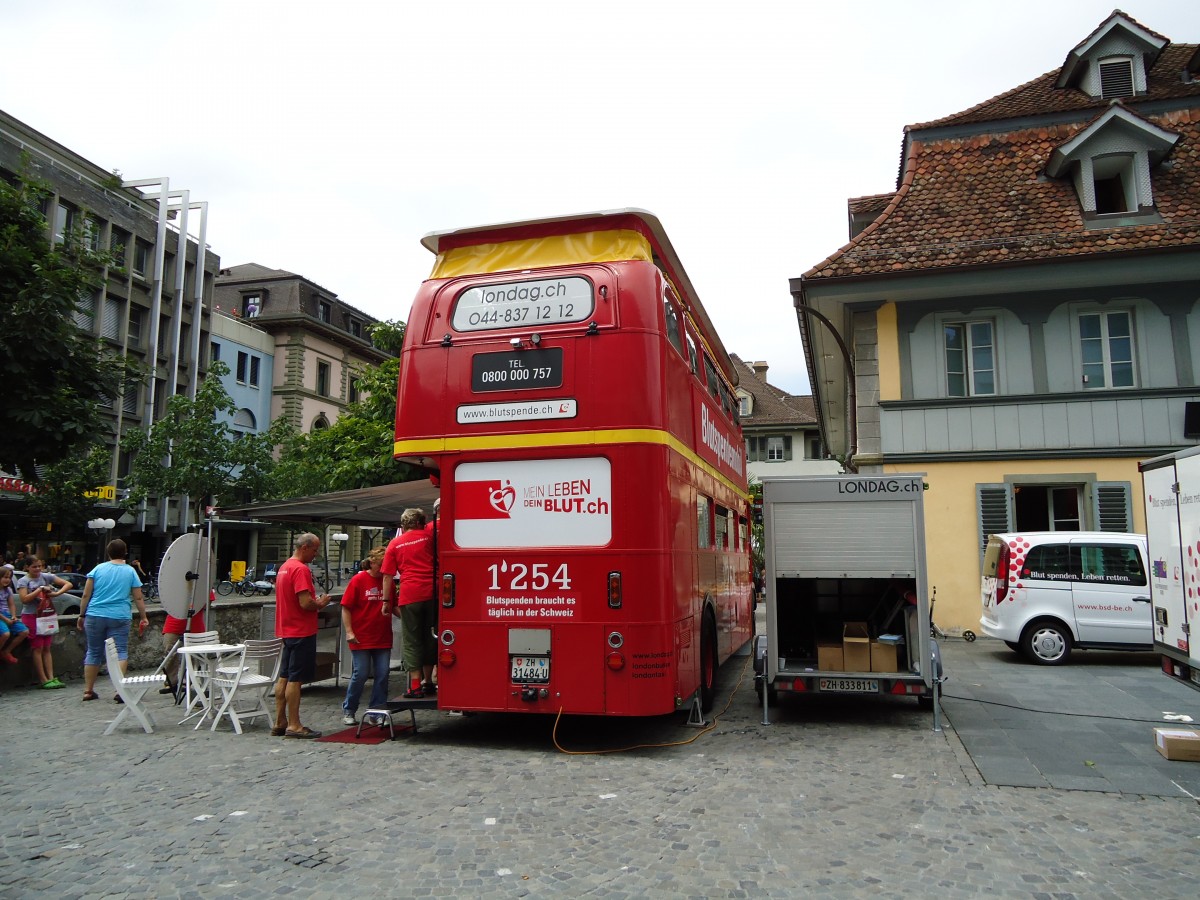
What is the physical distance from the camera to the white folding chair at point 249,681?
27.7 ft

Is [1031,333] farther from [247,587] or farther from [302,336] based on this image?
[302,336]

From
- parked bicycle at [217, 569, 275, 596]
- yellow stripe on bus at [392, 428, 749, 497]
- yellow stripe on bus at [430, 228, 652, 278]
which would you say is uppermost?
yellow stripe on bus at [430, 228, 652, 278]

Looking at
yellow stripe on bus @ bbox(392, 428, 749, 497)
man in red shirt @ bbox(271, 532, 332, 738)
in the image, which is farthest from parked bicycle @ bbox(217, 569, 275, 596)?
yellow stripe on bus @ bbox(392, 428, 749, 497)

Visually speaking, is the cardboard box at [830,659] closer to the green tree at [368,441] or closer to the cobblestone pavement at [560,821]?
the cobblestone pavement at [560,821]

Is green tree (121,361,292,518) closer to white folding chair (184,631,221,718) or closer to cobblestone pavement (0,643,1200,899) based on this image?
white folding chair (184,631,221,718)

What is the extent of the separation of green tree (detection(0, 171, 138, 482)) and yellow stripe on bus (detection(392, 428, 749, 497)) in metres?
4.49

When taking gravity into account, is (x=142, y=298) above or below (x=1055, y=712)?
above

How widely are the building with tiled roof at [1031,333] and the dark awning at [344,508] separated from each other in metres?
8.41

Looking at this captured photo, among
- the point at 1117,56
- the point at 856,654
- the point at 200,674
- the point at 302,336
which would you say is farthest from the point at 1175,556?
the point at 302,336

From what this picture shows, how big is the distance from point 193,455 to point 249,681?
2566 centimetres

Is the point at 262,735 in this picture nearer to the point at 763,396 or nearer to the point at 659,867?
the point at 659,867

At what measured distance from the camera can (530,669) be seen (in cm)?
763

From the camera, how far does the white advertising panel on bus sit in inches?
298

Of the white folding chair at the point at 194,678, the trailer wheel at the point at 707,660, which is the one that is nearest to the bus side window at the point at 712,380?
the trailer wheel at the point at 707,660
